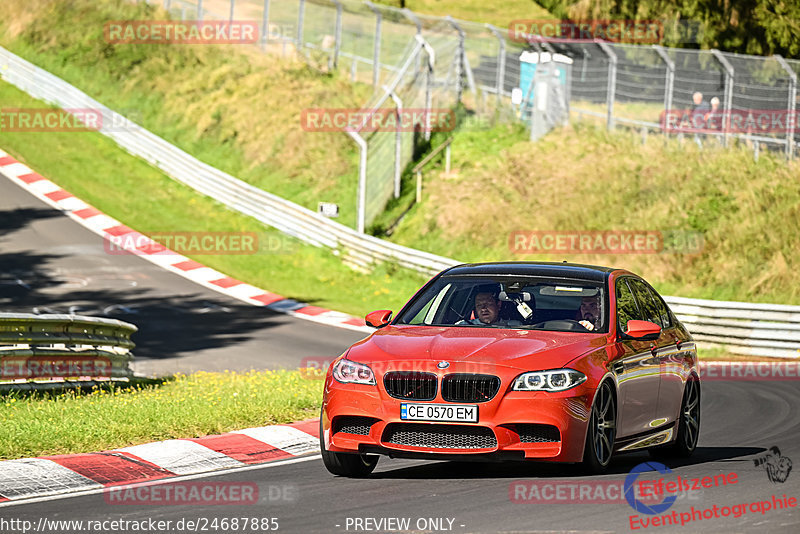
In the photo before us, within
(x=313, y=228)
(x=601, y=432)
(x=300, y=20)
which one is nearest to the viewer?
(x=601, y=432)

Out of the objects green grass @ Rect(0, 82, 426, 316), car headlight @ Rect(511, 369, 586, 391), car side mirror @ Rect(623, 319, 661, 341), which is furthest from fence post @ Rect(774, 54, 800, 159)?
car headlight @ Rect(511, 369, 586, 391)

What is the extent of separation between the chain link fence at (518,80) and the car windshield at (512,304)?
19257 millimetres

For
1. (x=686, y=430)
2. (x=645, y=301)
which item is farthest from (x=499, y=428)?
(x=686, y=430)

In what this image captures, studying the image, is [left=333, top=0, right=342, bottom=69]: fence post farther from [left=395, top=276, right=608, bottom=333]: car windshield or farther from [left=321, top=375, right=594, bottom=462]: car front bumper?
[left=321, top=375, right=594, bottom=462]: car front bumper

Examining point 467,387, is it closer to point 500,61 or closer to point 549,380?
point 549,380

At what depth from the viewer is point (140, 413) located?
1104 cm

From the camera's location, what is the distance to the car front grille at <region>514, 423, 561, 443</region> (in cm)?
817

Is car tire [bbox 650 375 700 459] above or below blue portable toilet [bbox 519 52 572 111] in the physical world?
below

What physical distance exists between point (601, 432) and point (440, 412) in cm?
121

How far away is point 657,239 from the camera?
27.9 m

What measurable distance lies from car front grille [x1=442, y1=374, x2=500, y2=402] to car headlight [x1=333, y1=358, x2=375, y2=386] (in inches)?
20.2

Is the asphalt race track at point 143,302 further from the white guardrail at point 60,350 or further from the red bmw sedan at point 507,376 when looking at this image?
the red bmw sedan at point 507,376

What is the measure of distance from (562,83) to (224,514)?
90.2ft

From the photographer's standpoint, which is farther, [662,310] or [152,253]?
[152,253]
